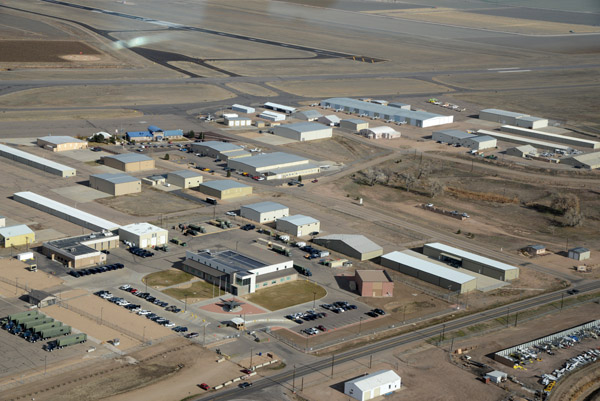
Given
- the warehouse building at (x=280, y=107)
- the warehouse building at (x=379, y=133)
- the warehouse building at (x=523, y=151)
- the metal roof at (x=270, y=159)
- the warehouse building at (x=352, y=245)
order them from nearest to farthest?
the warehouse building at (x=352, y=245), the metal roof at (x=270, y=159), the warehouse building at (x=523, y=151), the warehouse building at (x=379, y=133), the warehouse building at (x=280, y=107)

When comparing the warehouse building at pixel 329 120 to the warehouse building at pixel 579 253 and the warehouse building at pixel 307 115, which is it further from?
the warehouse building at pixel 579 253

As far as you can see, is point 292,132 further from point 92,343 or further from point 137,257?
point 92,343

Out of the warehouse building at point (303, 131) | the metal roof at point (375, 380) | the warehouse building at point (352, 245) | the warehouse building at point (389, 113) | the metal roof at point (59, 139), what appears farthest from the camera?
the warehouse building at point (389, 113)

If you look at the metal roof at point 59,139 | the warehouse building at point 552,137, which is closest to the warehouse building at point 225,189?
the metal roof at point 59,139

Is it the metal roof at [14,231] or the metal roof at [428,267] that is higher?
the metal roof at [428,267]

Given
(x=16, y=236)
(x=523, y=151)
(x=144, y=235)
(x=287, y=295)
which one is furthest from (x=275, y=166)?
(x=523, y=151)

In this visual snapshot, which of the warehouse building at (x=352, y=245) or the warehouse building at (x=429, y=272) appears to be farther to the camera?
the warehouse building at (x=352, y=245)

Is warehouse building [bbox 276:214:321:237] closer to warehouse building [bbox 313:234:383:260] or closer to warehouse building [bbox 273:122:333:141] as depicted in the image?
warehouse building [bbox 313:234:383:260]
